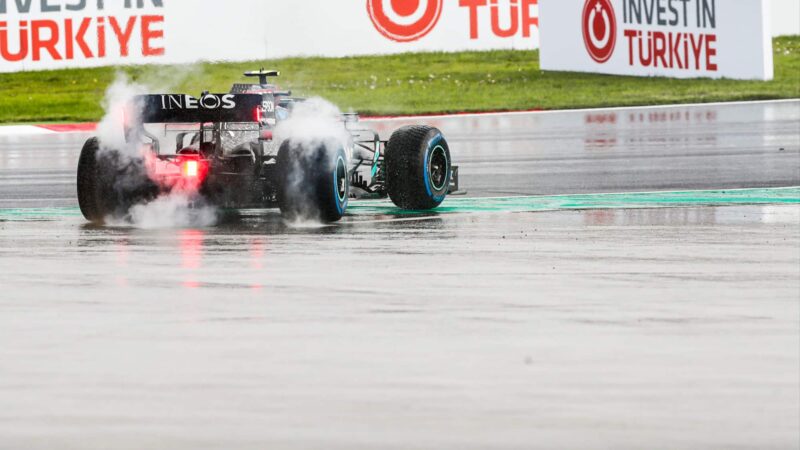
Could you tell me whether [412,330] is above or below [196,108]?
below

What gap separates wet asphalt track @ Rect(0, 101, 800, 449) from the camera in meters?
5.68

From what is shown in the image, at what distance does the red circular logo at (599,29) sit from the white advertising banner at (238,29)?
72.6 inches

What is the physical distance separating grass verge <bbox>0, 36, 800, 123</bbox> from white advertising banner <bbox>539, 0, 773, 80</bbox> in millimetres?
327

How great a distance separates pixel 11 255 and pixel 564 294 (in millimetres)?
3835

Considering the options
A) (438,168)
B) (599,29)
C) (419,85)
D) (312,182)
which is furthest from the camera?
(599,29)

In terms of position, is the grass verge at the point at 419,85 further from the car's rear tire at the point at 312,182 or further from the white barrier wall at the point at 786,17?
the car's rear tire at the point at 312,182

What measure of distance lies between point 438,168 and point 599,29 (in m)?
21.1

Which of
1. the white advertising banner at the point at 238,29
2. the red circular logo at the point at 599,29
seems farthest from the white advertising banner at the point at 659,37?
the white advertising banner at the point at 238,29

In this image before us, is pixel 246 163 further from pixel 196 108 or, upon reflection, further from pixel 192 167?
pixel 196 108

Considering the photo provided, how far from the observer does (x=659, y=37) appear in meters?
31.5

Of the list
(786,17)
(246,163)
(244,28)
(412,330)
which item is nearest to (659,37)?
(786,17)

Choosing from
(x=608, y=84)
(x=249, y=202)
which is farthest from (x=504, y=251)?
(x=608, y=84)

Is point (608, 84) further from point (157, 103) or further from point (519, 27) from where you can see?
point (157, 103)

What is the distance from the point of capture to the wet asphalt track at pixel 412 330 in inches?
224
